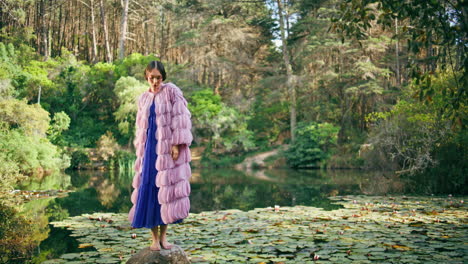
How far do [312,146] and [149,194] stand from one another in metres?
18.1

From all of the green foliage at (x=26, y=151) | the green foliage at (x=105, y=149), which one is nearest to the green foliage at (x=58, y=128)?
the green foliage at (x=105, y=149)

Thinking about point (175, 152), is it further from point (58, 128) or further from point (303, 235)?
point (58, 128)

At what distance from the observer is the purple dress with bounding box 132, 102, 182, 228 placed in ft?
12.2

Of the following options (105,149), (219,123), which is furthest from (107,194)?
(219,123)

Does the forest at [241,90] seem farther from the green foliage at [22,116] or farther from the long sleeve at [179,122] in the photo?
the long sleeve at [179,122]

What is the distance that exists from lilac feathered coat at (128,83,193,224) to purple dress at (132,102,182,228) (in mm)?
86

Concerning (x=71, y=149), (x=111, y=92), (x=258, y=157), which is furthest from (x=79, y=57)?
(x=258, y=157)

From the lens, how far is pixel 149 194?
3752mm

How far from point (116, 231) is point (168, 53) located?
3104 centimetres

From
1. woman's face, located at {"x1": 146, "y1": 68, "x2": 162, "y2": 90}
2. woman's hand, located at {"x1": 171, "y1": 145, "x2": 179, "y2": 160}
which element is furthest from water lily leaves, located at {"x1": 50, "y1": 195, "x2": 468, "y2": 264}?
woman's face, located at {"x1": 146, "y1": 68, "x2": 162, "y2": 90}

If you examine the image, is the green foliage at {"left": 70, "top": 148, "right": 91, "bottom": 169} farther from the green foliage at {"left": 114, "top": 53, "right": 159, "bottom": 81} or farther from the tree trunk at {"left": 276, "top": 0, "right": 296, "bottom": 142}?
the tree trunk at {"left": 276, "top": 0, "right": 296, "bottom": 142}

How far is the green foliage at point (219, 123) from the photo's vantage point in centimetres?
2364

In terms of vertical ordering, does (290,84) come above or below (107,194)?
above

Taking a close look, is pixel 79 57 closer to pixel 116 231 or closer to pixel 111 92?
pixel 111 92
